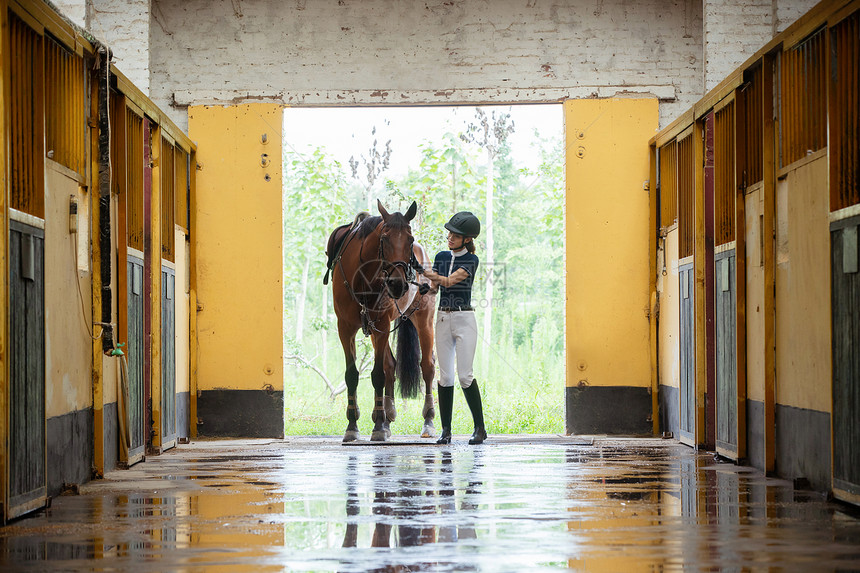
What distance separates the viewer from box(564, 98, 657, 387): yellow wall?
9539mm

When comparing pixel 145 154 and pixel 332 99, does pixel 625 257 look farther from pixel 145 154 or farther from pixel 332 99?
pixel 145 154

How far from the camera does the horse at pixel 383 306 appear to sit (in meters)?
8.22

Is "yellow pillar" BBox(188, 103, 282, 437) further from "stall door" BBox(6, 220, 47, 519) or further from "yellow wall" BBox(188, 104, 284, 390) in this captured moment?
"stall door" BBox(6, 220, 47, 519)

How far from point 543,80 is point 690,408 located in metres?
3.48

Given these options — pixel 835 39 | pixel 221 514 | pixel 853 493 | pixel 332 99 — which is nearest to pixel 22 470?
pixel 221 514

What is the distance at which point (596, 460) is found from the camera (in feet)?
21.8

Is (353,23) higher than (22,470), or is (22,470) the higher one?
(353,23)

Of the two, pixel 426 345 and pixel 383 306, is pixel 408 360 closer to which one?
pixel 426 345

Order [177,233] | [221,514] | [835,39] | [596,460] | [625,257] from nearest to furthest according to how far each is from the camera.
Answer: [221,514] < [835,39] < [596,460] < [177,233] < [625,257]

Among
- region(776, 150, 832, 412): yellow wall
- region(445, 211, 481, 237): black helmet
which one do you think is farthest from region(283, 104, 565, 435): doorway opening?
region(776, 150, 832, 412): yellow wall

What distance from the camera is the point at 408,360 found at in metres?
9.28

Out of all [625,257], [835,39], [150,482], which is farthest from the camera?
[625,257]

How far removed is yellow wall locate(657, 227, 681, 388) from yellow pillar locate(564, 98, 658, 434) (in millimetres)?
267

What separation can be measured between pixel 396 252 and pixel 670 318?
250cm
